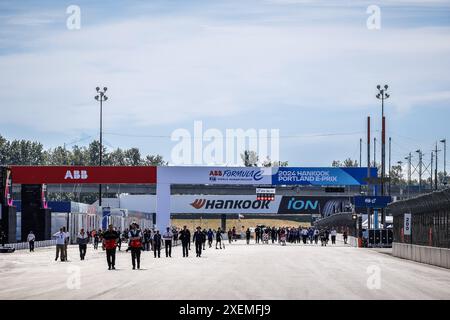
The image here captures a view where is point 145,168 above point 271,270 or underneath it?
above

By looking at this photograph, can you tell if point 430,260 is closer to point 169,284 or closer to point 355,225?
point 169,284

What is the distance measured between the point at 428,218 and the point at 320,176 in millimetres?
33756

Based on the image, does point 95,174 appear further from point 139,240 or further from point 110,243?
point 139,240

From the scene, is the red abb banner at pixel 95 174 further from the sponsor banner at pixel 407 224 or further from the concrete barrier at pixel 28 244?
the sponsor banner at pixel 407 224

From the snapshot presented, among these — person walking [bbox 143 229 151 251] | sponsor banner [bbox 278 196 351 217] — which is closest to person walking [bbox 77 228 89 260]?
person walking [bbox 143 229 151 251]

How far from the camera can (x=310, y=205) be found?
108 meters

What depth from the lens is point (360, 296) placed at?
2103 cm

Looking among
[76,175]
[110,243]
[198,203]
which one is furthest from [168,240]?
[198,203]

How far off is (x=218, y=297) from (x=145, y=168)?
163 ft

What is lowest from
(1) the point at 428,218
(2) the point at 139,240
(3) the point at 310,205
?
(2) the point at 139,240

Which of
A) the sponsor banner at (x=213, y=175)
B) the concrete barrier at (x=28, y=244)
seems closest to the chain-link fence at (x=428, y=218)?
the sponsor banner at (x=213, y=175)

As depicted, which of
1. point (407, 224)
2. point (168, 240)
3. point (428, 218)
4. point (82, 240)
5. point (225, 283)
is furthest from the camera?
point (168, 240)

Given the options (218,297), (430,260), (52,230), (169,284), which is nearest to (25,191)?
(52,230)

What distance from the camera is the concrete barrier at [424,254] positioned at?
36656 millimetres
